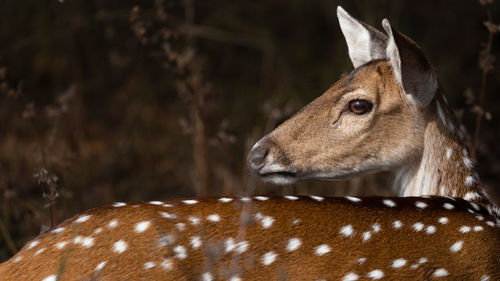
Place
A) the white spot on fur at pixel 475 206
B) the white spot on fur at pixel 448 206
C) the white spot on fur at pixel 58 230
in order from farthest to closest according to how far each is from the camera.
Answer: the white spot on fur at pixel 475 206
the white spot on fur at pixel 448 206
the white spot on fur at pixel 58 230

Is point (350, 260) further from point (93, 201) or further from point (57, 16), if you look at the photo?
point (57, 16)

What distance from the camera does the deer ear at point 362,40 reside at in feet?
13.2

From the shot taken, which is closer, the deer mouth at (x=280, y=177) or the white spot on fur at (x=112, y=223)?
the white spot on fur at (x=112, y=223)

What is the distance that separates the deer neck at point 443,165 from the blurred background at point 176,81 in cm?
177

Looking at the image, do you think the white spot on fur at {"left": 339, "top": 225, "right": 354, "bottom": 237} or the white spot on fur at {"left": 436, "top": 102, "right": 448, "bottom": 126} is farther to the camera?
the white spot on fur at {"left": 436, "top": 102, "right": 448, "bottom": 126}

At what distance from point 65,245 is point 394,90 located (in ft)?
5.99

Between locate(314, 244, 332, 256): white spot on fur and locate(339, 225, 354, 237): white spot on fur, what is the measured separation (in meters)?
0.10

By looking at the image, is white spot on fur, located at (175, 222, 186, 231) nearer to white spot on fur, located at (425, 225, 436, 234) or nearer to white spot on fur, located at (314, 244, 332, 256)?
white spot on fur, located at (314, 244, 332, 256)

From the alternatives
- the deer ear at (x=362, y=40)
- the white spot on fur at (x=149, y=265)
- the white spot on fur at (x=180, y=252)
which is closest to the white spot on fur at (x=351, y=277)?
the white spot on fur at (x=180, y=252)

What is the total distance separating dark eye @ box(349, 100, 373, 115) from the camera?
374 cm

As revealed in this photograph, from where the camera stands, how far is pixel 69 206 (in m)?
5.59

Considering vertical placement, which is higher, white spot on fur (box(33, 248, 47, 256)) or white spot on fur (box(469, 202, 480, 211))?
white spot on fur (box(33, 248, 47, 256))

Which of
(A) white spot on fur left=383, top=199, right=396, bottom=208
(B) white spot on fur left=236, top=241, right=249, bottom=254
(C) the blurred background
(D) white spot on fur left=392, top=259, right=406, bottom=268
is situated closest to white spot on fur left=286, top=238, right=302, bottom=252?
(B) white spot on fur left=236, top=241, right=249, bottom=254

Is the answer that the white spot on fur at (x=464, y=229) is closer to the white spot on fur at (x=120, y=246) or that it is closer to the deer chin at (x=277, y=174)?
the deer chin at (x=277, y=174)
